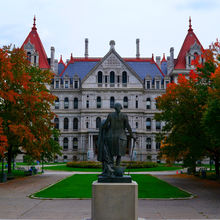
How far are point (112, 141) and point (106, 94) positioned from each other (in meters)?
51.0

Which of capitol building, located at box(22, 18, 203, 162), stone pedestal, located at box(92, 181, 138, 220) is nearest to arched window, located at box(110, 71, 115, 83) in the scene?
capitol building, located at box(22, 18, 203, 162)

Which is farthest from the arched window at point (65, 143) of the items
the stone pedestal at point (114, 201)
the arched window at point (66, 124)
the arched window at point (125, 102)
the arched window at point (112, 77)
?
the stone pedestal at point (114, 201)

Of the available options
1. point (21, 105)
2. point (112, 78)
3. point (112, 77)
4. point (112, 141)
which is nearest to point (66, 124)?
point (112, 78)

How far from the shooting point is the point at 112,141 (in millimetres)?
10062

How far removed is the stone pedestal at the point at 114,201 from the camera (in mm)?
9047

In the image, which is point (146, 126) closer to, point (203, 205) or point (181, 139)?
point (181, 139)

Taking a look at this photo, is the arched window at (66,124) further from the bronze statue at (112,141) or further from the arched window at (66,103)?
the bronze statue at (112,141)

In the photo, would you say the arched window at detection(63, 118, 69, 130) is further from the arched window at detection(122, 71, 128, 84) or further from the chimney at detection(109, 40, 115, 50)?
the chimney at detection(109, 40, 115, 50)

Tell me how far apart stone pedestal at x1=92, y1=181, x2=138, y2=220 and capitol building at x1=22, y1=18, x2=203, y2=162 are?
48525 millimetres

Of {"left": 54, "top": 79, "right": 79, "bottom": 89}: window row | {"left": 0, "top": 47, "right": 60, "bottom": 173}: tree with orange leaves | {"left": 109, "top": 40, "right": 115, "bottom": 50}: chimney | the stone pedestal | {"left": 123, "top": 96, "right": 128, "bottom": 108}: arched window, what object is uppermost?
{"left": 109, "top": 40, "right": 115, "bottom": 50}: chimney

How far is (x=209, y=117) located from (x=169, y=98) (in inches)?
355

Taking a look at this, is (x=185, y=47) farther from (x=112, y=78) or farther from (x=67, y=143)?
(x=67, y=143)

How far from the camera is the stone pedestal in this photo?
905 centimetres

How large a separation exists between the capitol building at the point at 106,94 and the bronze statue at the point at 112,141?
47590 mm
